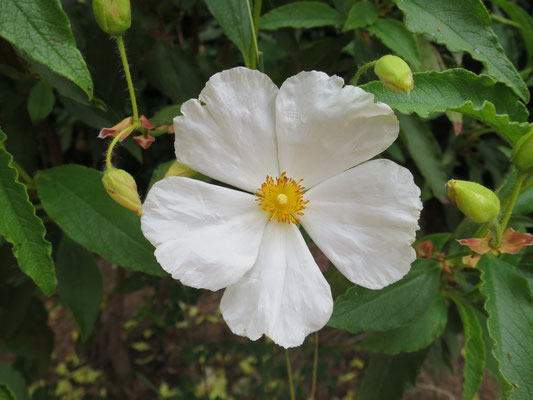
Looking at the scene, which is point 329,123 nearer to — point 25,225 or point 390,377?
point 25,225

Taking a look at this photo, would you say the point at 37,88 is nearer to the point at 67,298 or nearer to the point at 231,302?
the point at 67,298

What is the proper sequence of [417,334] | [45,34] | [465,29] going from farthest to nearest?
[417,334] → [465,29] → [45,34]

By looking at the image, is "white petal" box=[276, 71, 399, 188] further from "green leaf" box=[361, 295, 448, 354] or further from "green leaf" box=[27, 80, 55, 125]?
"green leaf" box=[27, 80, 55, 125]

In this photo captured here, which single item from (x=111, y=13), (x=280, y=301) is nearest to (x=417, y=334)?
(x=280, y=301)

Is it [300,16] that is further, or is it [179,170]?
[300,16]

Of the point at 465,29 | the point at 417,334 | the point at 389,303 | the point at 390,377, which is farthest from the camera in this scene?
the point at 390,377

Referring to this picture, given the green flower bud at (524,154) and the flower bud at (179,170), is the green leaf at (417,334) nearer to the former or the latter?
the green flower bud at (524,154)
